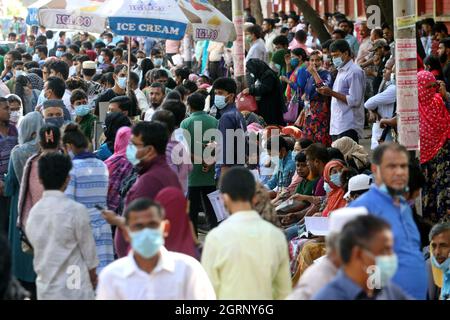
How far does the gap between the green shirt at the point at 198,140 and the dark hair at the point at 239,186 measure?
533cm

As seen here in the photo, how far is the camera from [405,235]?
23.6 ft

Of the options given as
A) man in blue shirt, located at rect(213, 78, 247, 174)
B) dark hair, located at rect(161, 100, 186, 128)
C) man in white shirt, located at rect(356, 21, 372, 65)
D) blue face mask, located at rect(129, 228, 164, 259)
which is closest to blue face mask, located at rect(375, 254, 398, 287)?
blue face mask, located at rect(129, 228, 164, 259)

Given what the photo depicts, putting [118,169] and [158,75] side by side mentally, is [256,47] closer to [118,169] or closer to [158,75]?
[158,75]

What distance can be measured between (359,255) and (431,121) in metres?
6.97

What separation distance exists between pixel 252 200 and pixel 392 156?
2.74 ft

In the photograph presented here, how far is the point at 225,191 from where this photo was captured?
284 inches

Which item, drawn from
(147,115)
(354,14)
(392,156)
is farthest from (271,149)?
(354,14)

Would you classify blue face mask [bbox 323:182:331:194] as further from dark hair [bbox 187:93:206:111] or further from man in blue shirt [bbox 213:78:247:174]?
dark hair [bbox 187:93:206:111]

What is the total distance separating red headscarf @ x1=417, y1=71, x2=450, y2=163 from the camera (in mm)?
12641

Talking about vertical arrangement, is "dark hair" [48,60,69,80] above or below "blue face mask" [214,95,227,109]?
above

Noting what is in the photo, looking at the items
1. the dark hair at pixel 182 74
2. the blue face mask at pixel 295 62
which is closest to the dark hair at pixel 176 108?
the dark hair at pixel 182 74

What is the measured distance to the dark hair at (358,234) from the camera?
588 centimetres

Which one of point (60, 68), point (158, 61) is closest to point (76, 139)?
point (60, 68)

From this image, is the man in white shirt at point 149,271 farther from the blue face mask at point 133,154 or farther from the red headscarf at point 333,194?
the red headscarf at point 333,194
